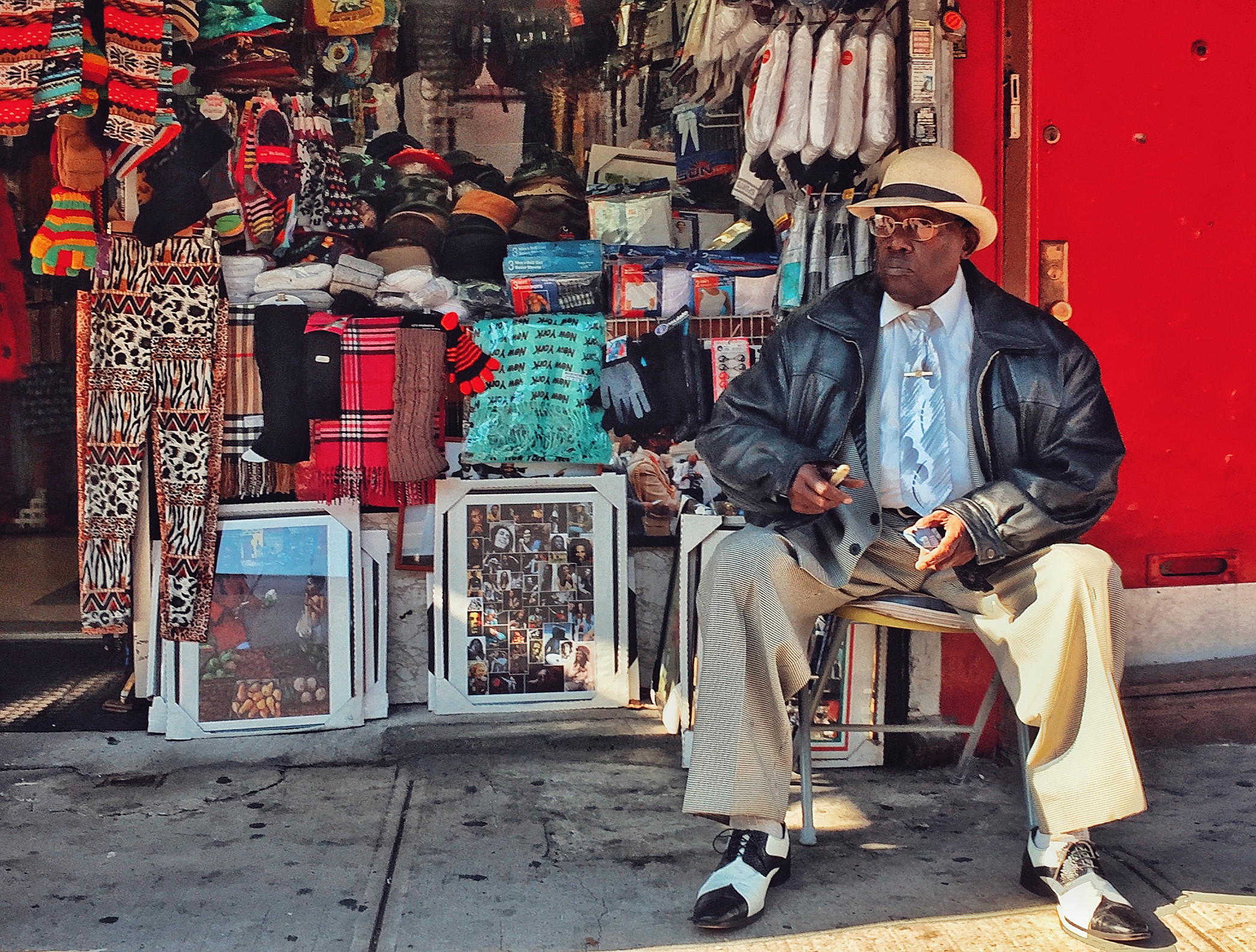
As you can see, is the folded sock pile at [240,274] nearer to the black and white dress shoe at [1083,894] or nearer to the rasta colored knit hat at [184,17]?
the rasta colored knit hat at [184,17]

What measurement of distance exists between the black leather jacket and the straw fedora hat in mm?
232

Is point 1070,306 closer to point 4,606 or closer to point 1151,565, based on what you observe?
point 1151,565

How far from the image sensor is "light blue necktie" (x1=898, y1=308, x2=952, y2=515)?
324 cm

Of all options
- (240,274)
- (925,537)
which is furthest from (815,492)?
(240,274)

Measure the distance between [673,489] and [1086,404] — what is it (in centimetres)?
160

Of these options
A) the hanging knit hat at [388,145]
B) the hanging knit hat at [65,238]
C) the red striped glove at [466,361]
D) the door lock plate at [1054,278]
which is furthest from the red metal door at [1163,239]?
the hanging knit hat at [65,238]

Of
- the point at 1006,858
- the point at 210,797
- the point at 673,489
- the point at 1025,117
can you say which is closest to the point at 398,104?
the point at 673,489

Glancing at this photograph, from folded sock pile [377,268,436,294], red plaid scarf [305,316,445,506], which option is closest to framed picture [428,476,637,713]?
red plaid scarf [305,316,445,506]

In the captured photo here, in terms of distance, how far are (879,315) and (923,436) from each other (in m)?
0.36

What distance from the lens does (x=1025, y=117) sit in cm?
394

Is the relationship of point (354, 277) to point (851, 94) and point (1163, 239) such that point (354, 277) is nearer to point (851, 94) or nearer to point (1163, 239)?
point (851, 94)

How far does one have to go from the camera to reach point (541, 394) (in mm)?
4312

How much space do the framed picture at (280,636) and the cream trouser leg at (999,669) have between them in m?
1.54

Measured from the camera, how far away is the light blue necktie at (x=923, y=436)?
324cm
